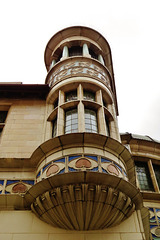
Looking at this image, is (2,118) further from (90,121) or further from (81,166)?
(81,166)

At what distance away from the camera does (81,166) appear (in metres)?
7.35

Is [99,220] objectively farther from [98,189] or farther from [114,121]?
[114,121]

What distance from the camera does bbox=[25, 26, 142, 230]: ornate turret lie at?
22.6 feet

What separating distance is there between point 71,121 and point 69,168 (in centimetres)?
270

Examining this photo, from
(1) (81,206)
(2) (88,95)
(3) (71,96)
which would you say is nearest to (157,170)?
(2) (88,95)

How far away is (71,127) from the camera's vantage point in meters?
9.36

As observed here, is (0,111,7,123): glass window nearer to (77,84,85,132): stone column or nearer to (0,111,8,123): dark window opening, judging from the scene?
(0,111,8,123): dark window opening

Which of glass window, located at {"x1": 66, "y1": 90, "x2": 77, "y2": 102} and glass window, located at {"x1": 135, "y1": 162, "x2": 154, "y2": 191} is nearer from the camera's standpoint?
glass window, located at {"x1": 66, "y1": 90, "x2": 77, "y2": 102}

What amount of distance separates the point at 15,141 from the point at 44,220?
3.77 metres

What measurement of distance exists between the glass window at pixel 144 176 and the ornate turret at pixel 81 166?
267 cm

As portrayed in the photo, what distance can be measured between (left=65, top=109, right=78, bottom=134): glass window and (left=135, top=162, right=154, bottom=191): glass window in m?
5.29

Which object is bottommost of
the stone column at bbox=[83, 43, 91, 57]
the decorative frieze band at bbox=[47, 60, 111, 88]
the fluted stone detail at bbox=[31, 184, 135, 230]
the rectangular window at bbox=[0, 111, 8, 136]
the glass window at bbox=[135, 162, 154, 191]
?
the fluted stone detail at bbox=[31, 184, 135, 230]

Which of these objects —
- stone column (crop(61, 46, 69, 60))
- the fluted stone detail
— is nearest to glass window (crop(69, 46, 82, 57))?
stone column (crop(61, 46, 69, 60))

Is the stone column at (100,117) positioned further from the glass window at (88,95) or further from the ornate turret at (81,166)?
Result: the glass window at (88,95)
